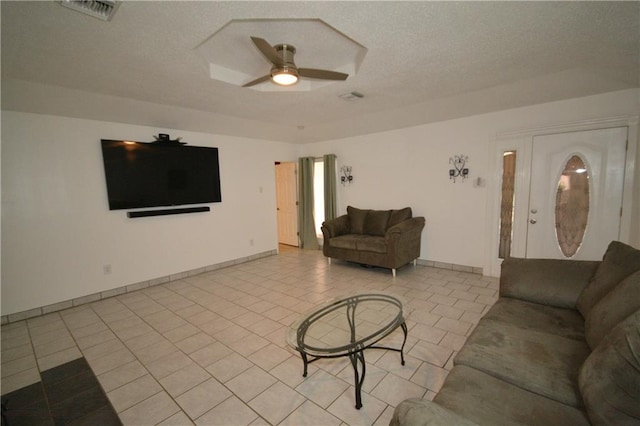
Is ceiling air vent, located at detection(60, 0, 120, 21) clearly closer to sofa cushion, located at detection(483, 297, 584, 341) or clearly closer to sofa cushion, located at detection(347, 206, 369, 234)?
sofa cushion, located at detection(483, 297, 584, 341)

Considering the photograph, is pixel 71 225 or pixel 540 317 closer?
pixel 540 317

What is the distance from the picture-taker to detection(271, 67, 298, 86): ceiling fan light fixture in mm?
2033

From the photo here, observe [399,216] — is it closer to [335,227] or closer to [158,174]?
[335,227]

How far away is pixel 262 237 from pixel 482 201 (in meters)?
3.97

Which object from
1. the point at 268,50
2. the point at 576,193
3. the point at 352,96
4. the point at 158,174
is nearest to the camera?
the point at 268,50

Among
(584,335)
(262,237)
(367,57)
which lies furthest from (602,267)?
(262,237)

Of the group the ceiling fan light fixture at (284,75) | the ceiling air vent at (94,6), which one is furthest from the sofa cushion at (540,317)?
the ceiling air vent at (94,6)

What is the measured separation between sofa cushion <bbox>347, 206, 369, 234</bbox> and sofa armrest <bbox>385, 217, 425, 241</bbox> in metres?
0.91

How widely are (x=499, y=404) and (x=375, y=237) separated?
355cm

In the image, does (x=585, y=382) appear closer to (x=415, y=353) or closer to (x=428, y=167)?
(x=415, y=353)

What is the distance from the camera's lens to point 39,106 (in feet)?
9.77

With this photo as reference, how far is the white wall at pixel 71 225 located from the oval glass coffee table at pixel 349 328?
10.2ft

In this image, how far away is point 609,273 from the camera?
1.71 metres

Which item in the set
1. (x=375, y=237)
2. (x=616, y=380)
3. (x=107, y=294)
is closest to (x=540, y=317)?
(x=616, y=380)
